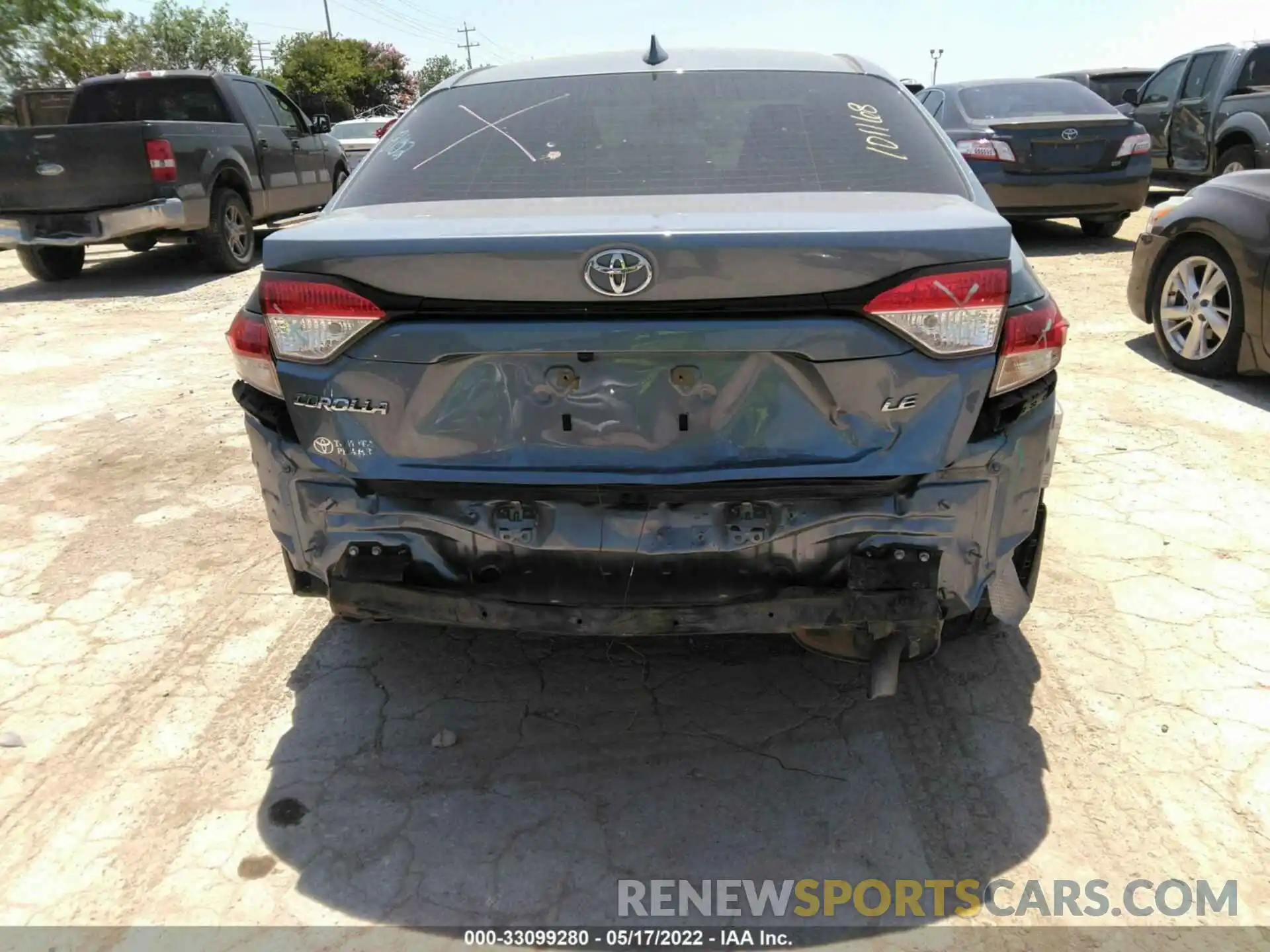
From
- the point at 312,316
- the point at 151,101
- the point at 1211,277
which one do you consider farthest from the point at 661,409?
the point at 151,101

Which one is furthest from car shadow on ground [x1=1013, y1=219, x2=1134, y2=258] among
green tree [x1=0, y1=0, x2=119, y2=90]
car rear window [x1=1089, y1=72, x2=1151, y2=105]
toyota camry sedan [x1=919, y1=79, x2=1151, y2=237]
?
green tree [x1=0, y1=0, x2=119, y2=90]

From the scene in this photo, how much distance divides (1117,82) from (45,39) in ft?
95.5

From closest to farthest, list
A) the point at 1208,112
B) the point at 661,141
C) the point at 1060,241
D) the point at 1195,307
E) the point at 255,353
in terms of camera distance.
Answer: the point at 255,353 → the point at 661,141 → the point at 1195,307 → the point at 1060,241 → the point at 1208,112

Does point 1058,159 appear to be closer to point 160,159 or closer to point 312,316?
point 160,159

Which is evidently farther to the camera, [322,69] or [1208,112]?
[322,69]

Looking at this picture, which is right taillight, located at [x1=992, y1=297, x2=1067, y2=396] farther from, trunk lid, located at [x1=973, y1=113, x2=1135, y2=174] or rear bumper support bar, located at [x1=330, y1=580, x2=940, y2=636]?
trunk lid, located at [x1=973, y1=113, x2=1135, y2=174]

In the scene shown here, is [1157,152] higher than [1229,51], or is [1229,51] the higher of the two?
[1229,51]

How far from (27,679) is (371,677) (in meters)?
1.11

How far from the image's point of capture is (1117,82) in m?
17.9

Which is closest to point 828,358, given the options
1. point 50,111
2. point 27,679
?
point 27,679

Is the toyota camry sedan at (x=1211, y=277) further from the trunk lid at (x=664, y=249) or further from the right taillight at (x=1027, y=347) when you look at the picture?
the trunk lid at (x=664, y=249)

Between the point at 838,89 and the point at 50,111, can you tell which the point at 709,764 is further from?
the point at 50,111

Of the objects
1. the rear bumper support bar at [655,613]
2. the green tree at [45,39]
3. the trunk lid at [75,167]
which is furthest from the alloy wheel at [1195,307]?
the green tree at [45,39]

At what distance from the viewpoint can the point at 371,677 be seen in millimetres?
3146
